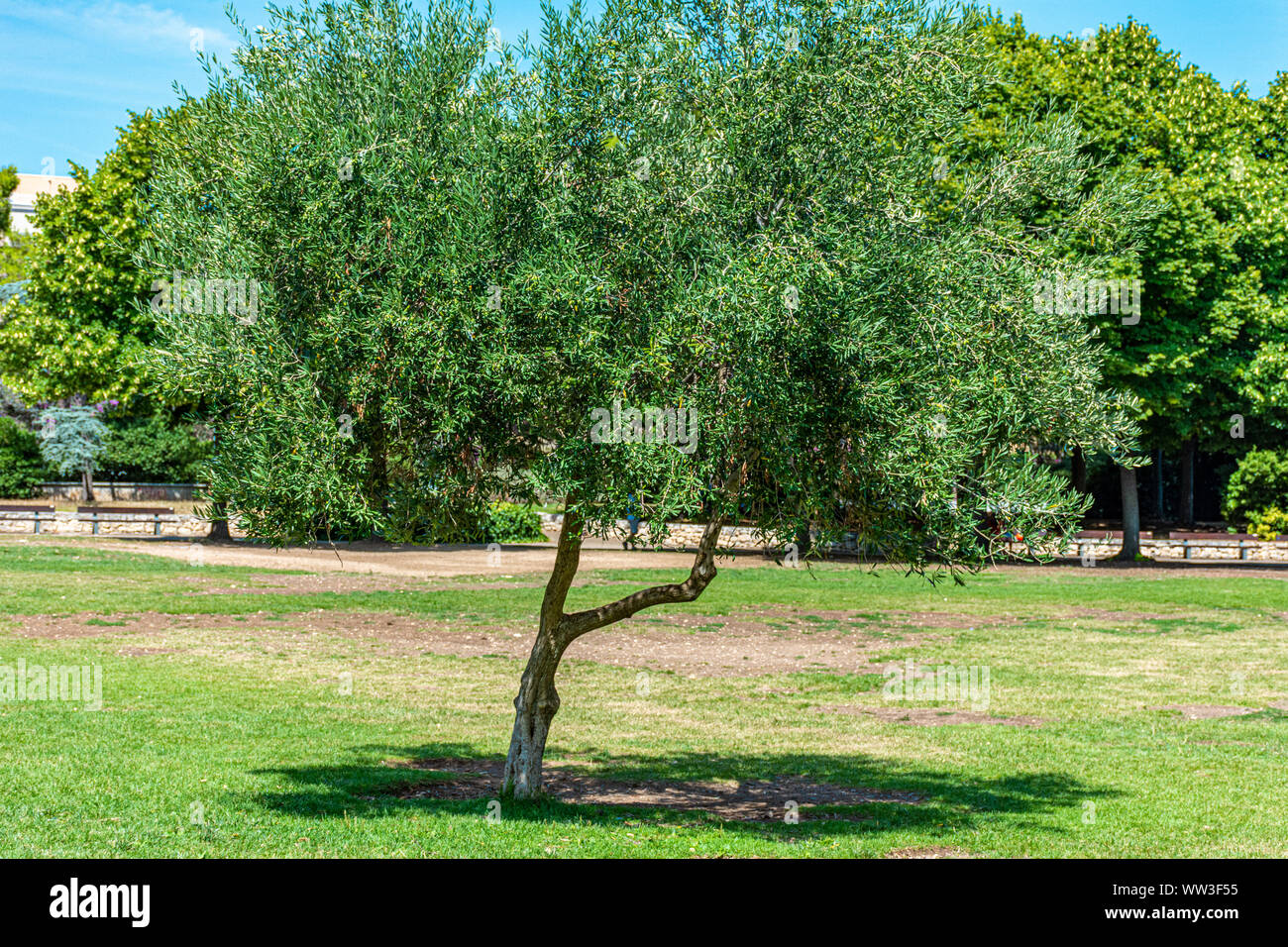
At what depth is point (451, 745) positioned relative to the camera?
49.3ft

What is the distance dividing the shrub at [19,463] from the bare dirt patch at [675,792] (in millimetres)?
46736

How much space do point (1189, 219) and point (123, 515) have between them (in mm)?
37696

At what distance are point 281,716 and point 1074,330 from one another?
37.3 ft

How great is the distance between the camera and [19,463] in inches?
2092

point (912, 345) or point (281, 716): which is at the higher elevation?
point (912, 345)

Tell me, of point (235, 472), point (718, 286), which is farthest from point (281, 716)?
point (718, 286)

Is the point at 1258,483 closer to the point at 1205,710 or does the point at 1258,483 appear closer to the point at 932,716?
the point at 1205,710

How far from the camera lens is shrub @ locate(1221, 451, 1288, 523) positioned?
42625 mm

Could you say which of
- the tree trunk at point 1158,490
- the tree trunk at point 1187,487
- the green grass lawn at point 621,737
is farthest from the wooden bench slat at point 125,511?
the tree trunk at point 1158,490

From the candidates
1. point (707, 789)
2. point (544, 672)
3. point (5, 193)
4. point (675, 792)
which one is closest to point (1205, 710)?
point (707, 789)

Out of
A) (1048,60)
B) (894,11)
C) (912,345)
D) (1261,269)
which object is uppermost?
(1048,60)

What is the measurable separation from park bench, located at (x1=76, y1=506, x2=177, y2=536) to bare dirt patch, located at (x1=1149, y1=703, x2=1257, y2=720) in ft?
117

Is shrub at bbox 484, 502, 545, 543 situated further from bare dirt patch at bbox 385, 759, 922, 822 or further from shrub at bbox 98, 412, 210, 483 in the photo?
bare dirt patch at bbox 385, 759, 922, 822

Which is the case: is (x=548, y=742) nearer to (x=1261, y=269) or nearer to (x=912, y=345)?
(x=912, y=345)
